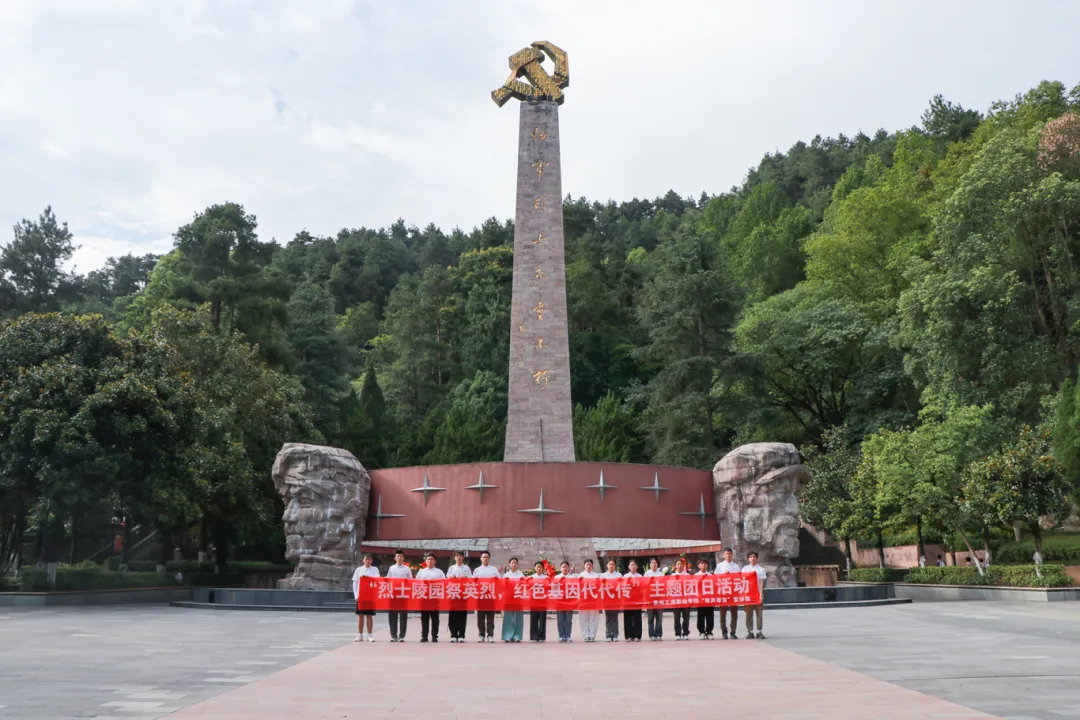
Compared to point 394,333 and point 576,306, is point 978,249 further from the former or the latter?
point 394,333

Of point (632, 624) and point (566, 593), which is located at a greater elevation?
point (566, 593)

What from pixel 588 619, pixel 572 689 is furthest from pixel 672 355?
pixel 572 689

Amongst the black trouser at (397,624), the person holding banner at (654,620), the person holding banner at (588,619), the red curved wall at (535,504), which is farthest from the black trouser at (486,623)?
the red curved wall at (535,504)

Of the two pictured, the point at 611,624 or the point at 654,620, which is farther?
the point at 654,620

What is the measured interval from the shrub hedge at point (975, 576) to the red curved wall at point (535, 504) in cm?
576

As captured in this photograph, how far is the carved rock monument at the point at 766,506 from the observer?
2211cm

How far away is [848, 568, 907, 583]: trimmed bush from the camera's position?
26.8 m

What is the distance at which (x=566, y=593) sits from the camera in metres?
12.9

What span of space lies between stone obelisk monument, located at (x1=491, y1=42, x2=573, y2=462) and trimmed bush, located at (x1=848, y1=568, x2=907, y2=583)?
9218mm

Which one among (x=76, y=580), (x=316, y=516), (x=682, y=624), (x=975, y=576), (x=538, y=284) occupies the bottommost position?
(x=682, y=624)

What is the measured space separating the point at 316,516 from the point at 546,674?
1396 centimetres

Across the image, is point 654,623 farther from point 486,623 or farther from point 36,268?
point 36,268

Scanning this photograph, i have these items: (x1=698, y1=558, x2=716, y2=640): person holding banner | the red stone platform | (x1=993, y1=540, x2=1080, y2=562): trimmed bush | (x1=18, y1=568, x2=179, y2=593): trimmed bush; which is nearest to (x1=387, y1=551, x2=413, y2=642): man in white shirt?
the red stone platform

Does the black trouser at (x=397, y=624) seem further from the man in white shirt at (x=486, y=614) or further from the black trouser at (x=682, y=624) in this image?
the black trouser at (x=682, y=624)
